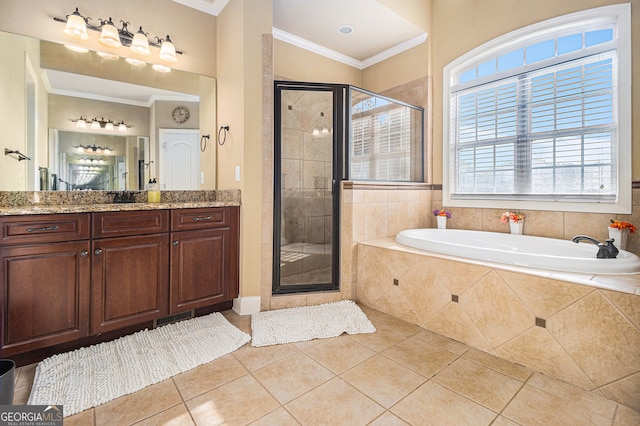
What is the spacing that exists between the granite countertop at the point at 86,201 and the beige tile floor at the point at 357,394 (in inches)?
35.6

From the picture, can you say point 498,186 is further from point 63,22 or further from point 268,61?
point 63,22

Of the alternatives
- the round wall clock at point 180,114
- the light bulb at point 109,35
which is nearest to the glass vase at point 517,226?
the round wall clock at point 180,114

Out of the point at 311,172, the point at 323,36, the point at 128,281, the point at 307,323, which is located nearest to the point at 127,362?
the point at 128,281

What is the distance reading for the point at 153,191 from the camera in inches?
103

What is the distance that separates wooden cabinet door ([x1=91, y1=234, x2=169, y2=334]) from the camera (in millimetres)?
1974

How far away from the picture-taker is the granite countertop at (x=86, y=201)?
185 centimetres

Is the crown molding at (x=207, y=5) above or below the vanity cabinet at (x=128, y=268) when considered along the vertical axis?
above

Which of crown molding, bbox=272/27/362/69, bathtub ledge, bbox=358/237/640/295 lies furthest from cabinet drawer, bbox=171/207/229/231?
crown molding, bbox=272/27/362/69

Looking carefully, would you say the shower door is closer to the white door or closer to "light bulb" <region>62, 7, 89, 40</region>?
the white door

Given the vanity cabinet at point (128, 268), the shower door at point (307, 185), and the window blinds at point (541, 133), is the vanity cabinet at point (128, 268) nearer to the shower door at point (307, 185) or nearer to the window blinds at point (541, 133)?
the shower door at point (307, 185)

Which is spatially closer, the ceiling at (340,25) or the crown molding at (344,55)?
the ceiling at (340,25)

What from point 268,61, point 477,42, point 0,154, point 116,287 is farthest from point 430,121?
point 0,154

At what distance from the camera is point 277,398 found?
156 cm

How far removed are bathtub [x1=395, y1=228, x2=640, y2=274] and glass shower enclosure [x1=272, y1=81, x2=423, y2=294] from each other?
2.32 ft
